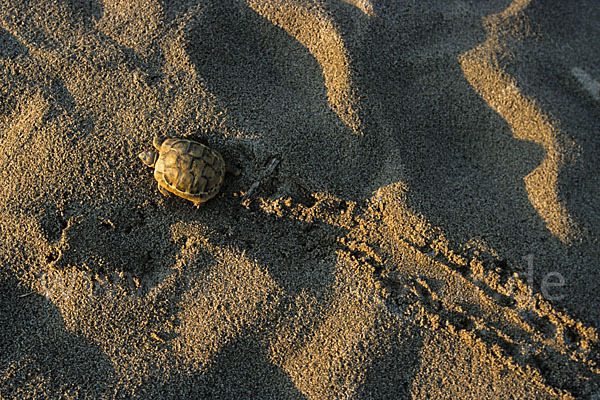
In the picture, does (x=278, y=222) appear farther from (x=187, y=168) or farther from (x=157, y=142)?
(x=157, y=142)

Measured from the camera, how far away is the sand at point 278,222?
2352mm

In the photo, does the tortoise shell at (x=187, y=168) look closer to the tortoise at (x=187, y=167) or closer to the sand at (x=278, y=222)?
the tortoise at (x=187, y=167)

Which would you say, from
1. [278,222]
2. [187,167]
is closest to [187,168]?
[187,167]

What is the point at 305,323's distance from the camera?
2.39m

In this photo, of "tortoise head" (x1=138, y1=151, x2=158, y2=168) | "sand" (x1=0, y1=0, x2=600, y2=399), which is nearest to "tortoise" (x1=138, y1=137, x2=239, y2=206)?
"tortoise head" (x1=138, y1=151, x2=158, y2=168)

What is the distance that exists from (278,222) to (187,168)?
2.00ft

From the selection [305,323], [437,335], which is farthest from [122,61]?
[437,335]

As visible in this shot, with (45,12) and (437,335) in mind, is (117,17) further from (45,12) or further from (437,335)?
(437,335)

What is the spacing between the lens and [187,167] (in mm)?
2357

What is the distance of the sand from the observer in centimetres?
235

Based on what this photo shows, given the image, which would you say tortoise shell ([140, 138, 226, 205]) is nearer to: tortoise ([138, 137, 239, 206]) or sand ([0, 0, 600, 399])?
tortoise ([138, 137, 239, 206])

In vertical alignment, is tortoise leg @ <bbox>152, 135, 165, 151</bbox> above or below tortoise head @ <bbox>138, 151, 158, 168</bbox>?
above

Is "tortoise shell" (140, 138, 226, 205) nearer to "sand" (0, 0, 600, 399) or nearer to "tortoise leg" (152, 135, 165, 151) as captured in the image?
"tortoise leg" (152, 135, 165, 151)

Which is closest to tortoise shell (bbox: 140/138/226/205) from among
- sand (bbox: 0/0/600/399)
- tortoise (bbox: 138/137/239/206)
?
tortoise (bbox: 138/137/239/206)
